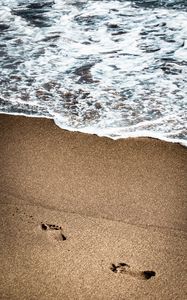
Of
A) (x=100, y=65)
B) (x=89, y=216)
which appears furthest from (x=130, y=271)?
(x=100, y=65)

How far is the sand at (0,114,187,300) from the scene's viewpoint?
191 centimetres

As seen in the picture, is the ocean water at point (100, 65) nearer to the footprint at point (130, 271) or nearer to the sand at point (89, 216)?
the sand at point (89, 216)

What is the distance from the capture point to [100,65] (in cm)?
414

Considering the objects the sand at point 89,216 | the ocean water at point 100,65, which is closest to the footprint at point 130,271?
the sand at point 89,216

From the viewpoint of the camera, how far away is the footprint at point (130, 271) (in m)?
1.94

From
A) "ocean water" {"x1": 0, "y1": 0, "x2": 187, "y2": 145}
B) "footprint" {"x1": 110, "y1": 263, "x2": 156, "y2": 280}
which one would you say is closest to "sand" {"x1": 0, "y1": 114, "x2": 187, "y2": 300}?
"footprint" {"x1": 110, "y1": 263, "x2": 156, "y2": 280}

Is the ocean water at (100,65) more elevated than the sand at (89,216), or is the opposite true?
the ocean water at (100,65)

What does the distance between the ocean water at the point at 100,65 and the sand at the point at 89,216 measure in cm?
30

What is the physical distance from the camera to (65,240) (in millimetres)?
2148

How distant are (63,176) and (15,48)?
2.52 meters

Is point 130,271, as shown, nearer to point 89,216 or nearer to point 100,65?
point 89,216

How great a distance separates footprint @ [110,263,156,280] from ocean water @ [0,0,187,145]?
1.23 meters

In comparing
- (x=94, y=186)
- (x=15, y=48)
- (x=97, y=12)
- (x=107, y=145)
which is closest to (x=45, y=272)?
(x=94, y=186)

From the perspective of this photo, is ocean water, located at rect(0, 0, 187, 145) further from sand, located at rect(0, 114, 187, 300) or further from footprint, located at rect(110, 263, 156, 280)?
footprint, located at rect(110, 263, 156, 280)
